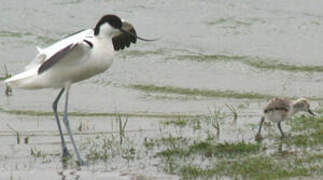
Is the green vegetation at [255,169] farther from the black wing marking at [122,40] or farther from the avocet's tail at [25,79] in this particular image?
the black wing marking at [122,40]

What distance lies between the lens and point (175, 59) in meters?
15.8

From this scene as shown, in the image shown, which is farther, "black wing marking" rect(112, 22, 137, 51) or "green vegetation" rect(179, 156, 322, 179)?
"black wing marking" rect(112, 22, 137, 51)

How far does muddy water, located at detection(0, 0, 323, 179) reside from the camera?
11.7m

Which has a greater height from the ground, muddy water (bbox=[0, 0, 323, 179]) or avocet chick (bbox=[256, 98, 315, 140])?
muddy water (bbox=[0, 0, 323, 179])

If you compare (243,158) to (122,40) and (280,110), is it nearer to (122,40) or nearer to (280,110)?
(280,110)

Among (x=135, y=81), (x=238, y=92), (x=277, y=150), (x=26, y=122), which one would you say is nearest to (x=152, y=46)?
(x=135, y=81)

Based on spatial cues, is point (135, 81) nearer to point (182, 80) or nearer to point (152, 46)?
point (182, 80)

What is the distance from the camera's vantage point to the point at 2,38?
17.2 metres

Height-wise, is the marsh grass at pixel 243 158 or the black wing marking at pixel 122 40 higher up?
the black wing marking at pixel 122 40

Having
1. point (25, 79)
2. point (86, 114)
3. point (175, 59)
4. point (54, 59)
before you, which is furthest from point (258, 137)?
point (175, 59)

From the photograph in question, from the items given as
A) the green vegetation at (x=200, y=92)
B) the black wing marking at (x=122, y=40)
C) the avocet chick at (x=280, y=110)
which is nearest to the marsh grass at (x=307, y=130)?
the avocet chick at (x=280, y=110)

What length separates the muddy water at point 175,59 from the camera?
11727 millimetres

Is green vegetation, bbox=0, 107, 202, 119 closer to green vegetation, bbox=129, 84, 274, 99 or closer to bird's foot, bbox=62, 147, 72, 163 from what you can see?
green vegetation, bbox=129, 84, 274, 99


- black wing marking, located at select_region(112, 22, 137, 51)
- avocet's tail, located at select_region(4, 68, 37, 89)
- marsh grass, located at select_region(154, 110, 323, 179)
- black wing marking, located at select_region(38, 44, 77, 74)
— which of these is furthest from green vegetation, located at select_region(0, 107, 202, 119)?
black wing marking, located at select_region(38, 44, 77, 74)
